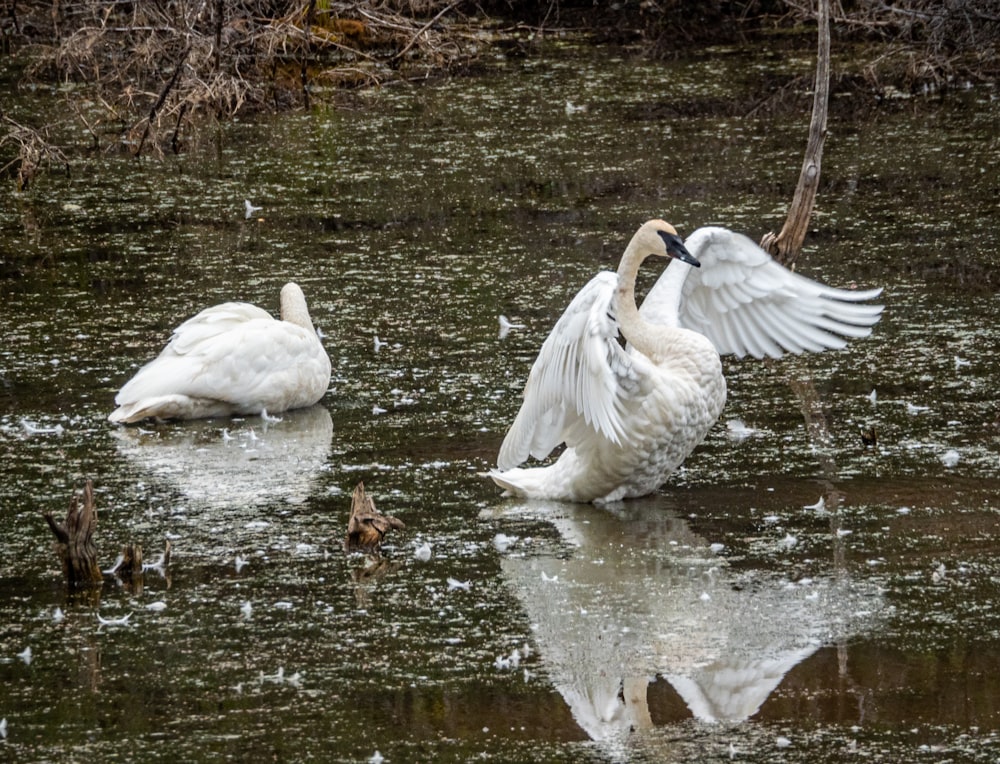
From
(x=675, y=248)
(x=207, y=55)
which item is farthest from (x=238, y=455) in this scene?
(x=207, y=55)

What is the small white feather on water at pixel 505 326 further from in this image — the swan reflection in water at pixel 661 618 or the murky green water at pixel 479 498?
the swan reflection in water at pixel 661 618

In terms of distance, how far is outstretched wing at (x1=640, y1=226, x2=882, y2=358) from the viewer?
7.52m

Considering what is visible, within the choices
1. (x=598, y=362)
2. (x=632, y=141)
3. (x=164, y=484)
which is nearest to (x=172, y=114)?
(x=632, y=141)

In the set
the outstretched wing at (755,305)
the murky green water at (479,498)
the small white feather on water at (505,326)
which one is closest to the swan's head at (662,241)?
the outstretched wing at (755,305)

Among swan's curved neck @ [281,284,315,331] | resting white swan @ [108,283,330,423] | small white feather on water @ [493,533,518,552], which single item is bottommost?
small white feather on water @ [493,533,518,552]

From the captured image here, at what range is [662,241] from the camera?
679 cm

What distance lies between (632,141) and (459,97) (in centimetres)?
266

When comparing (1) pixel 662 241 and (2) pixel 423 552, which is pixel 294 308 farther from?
(2) pixel 423 552

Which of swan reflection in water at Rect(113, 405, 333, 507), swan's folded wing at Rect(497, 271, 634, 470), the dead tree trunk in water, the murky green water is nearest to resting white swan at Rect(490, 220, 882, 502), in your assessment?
swan's folded wing at Rect(497, 271, 634, 470)

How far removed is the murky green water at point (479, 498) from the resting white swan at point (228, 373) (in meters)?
0.13

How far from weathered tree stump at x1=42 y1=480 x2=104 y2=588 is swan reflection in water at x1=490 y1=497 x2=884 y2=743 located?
1484 mm

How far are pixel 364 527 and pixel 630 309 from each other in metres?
1.53

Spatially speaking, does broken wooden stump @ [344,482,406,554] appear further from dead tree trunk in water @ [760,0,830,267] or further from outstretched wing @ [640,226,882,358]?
dead tree trunk in water @ [760,0,830,267]

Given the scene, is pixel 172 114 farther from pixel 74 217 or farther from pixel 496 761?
pixel 496 761
